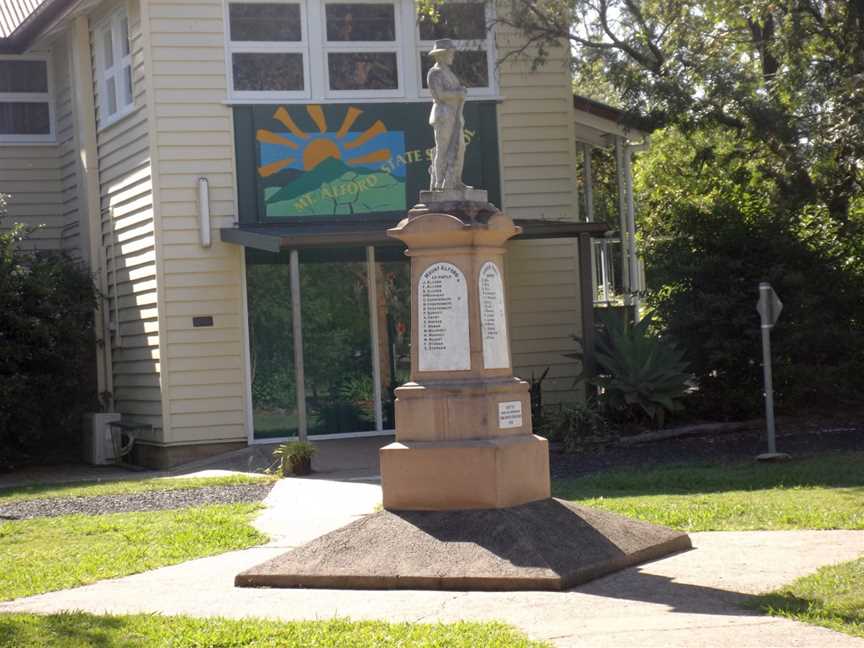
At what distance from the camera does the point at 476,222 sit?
9.58m

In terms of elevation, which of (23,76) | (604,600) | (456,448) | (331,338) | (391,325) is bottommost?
(604,600)

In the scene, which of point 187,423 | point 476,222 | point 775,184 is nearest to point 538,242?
point 775,184

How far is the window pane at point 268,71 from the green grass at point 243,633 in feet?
36.8

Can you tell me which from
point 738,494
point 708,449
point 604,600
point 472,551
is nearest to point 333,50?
point 708,449

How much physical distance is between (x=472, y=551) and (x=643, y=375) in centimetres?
868

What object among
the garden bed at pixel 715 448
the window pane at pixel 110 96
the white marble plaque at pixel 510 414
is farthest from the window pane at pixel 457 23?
the white marble plaque at pixel 510 414

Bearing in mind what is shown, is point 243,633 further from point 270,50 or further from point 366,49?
point 366,49

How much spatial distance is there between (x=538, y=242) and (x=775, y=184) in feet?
12.9

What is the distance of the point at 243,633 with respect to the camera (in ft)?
23.4

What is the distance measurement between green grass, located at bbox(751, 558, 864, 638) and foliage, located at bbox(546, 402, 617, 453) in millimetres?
7982

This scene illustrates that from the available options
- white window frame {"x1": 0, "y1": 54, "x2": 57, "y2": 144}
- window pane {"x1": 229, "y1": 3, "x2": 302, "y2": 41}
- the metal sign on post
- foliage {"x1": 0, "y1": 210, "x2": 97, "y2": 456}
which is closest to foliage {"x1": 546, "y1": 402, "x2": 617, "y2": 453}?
the metal sign on post

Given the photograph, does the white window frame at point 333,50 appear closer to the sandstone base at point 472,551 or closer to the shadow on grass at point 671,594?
the sandstone base at point 472,551

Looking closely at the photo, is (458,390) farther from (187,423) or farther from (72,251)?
(72,251)

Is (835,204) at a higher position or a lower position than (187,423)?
higher
